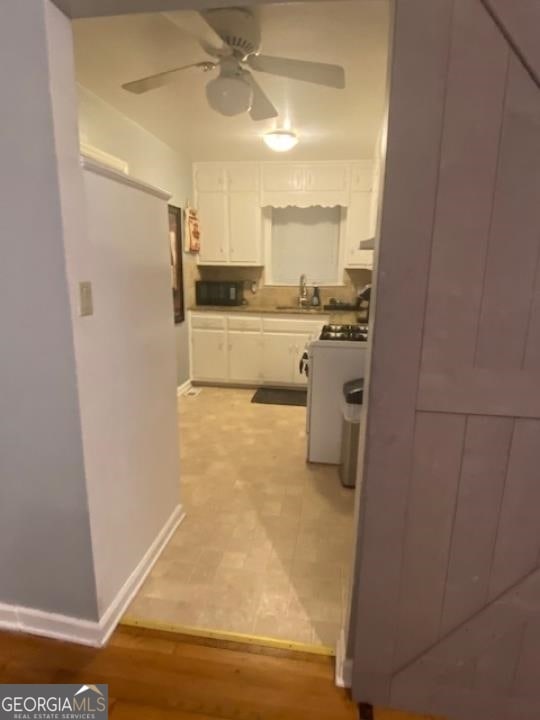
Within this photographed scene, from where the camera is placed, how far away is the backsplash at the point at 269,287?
15.1ft

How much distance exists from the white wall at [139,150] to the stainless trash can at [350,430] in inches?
87.4

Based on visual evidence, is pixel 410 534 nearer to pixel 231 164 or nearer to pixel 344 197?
pixel 344 197

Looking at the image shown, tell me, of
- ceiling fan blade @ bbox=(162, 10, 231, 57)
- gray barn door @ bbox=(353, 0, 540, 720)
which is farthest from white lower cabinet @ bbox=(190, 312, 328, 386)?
gray barn door @ bbox=(353, 0, 540, 720)

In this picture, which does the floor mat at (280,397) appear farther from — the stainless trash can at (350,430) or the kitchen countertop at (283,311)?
the stainless trash can at (350,430)

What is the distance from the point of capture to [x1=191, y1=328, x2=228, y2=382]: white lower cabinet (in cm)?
443

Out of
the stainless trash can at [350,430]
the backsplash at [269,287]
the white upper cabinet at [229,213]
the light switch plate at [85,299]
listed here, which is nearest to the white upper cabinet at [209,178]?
the white upper cabinet at [229,213]

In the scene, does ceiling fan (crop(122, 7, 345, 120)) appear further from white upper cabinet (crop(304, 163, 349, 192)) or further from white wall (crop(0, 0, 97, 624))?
white upper cabinet (crop(304, 163, 349, 192))

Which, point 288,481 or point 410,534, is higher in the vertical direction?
point 410,534

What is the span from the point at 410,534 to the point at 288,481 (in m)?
1.50

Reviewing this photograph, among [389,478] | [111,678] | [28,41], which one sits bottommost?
[111,678]

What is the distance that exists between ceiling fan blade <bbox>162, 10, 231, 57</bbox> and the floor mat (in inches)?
114

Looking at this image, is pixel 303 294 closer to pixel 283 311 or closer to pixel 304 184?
pixel 283 311

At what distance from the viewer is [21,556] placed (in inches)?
58.7

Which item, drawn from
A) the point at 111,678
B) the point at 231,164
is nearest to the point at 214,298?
the point at 231,164
